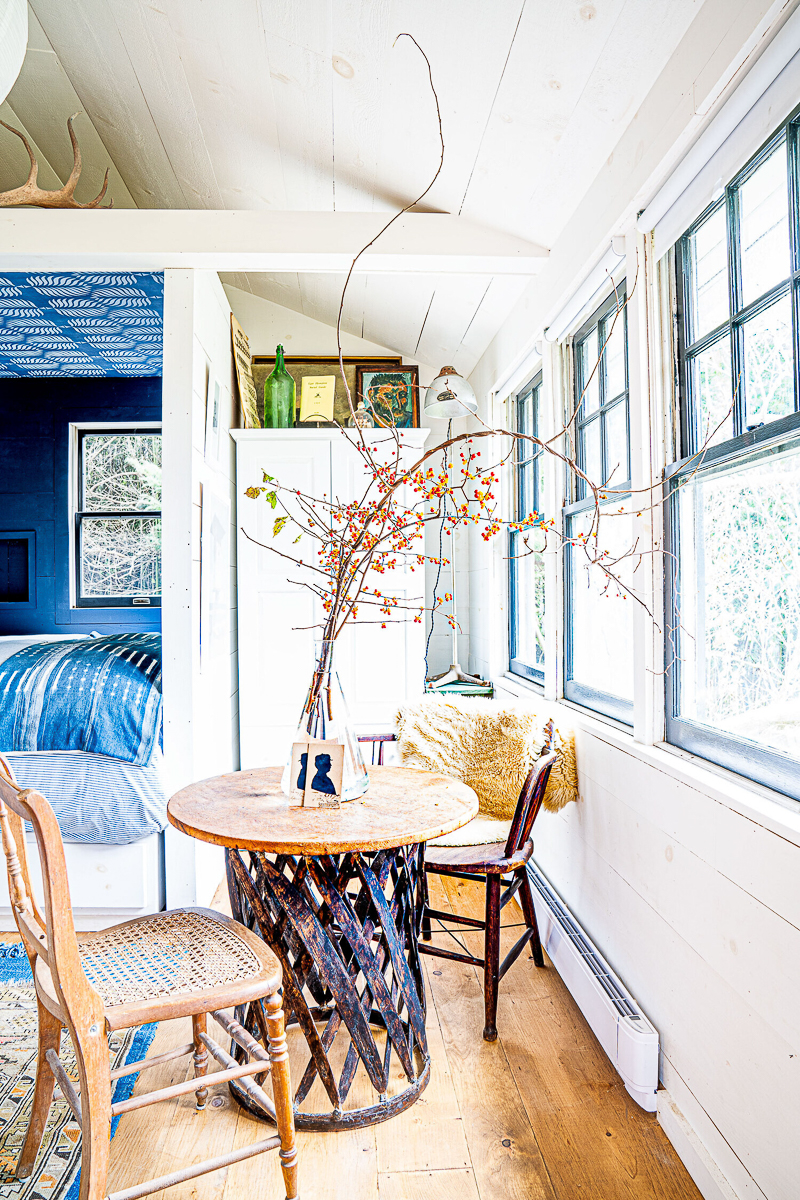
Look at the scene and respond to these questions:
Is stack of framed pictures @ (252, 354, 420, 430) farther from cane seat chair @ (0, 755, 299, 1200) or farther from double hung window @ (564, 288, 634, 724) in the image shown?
cane seat chair @ (0, 755, 299, 1200)

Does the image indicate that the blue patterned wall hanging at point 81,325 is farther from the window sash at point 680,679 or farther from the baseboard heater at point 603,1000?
the baseboard heater at point 603,1000

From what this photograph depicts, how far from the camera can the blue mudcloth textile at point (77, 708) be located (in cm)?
258

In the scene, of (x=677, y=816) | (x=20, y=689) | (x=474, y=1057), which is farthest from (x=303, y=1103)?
(x=20, y=689)

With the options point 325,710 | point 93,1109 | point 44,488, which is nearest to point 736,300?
point 325,710

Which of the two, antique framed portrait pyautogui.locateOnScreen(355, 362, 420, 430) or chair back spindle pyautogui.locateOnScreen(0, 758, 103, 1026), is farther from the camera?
antique framed portrait pyautogui.locateOnScreen(355, 362, 420, 430)

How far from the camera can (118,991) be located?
4.30 ft

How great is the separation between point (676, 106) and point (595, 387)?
98cm

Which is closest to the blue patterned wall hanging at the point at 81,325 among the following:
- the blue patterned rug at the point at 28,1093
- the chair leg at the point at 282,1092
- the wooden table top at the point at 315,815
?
the wooden table top at the point at 315,815

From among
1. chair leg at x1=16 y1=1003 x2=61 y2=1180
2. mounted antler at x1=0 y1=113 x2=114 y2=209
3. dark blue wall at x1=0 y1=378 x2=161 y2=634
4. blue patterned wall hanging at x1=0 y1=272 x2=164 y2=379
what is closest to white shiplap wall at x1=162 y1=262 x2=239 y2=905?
blue patterned wall hanging at x1=0 y1=272 x2=164 y2=379

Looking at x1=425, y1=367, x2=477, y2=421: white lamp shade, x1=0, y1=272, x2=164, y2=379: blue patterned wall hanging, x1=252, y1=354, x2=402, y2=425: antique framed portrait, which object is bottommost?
x1=425, y1=367, x2=477, y2=421: white lamp shade

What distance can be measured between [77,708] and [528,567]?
1947 millimetres

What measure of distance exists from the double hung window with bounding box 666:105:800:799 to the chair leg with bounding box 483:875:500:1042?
2.25 feet

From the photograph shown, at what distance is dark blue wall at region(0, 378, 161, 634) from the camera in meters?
4.16

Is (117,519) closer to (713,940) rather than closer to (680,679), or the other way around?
(680,679)
